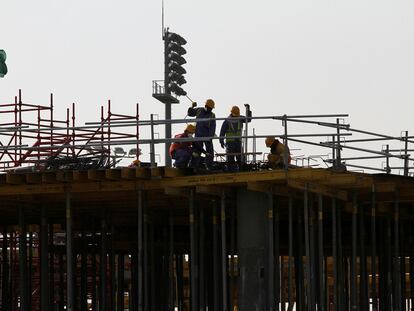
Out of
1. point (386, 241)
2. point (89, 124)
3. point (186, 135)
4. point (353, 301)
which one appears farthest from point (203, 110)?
point (386, 241)

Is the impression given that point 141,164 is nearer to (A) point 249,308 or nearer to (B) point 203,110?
(B) point 203,110

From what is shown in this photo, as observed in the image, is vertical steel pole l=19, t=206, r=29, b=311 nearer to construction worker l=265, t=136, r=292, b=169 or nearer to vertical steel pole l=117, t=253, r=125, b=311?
construction worker l=265, t=136, r=292, b=169

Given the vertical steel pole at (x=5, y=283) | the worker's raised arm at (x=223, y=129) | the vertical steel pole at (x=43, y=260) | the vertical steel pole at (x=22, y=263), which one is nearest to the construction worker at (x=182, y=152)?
the worker's raised arm at (x=223, y=129)

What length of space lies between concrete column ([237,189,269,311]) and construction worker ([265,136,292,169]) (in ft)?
2.59

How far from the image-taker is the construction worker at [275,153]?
103ft

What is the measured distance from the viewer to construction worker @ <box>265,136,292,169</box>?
3136 cm

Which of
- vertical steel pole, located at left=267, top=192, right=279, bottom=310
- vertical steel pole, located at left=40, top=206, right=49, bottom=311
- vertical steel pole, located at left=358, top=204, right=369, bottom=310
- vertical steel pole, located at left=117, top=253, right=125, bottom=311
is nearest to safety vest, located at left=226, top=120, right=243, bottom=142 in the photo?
vertical steel pole, located at left=267, top=192, right=279, bottom=310

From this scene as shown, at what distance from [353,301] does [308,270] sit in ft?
12.1

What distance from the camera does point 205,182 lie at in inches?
1220

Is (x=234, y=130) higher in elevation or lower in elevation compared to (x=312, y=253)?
higher

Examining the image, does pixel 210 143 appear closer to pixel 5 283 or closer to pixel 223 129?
pixel 223 129

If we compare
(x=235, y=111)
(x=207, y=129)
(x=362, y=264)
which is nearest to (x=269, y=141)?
(x=235, y=111)

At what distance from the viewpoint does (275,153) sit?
104ft

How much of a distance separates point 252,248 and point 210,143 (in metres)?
2.81
